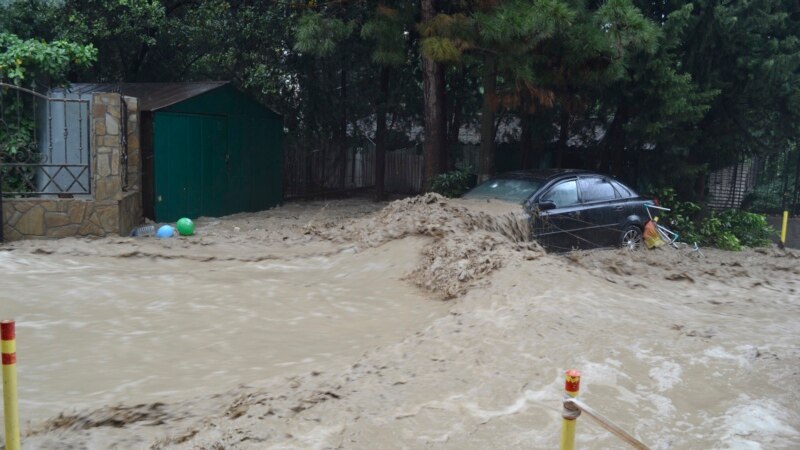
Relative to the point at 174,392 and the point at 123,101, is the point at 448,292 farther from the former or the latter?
the point at 123,101

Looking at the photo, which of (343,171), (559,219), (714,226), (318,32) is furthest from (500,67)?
(343,171)

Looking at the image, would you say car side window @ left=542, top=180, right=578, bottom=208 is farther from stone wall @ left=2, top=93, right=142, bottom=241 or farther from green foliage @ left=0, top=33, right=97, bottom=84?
green foliage @ left=0, top=33, right=97, bottom=84

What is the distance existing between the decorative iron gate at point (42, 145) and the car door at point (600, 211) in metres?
6.97

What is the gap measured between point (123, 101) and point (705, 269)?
850 centimetres

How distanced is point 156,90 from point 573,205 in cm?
841

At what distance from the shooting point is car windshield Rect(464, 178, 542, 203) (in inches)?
398

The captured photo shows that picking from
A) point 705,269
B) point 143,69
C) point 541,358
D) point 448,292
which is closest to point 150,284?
point 448,292

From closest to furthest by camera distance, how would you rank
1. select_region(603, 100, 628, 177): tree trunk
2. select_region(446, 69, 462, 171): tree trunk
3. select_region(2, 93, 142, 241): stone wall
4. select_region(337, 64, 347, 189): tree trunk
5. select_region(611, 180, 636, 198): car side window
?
select_region(2, 93, 142, 241): stone wall, select_region(611, 180, 636, 198): car side window, select_region(603, 100, 628, 177): tree trunk, select_region(446, 69, 462, 171): tree trunk, select_region(337, 64, 347, 189): tree trunk

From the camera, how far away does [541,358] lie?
5.24 m

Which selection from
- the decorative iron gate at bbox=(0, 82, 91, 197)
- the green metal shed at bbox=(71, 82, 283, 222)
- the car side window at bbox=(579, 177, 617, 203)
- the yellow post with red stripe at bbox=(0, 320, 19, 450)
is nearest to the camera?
the yellow post with red stripe at bbox=(0, 320, 19, 450)

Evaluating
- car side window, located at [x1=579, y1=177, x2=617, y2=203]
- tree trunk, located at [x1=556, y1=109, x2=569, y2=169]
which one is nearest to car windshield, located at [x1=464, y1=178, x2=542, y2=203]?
car side window, located at [x1=579, y1=177, x2=617, y2=203]

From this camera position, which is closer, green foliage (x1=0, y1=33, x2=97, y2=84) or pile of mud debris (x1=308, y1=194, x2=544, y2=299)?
pile of mud debris (x1=308, y1=194, x2=544, y2=299)

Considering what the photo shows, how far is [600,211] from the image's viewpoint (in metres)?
10.6

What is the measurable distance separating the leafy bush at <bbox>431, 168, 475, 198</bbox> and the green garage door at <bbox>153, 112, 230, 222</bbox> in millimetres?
4062
